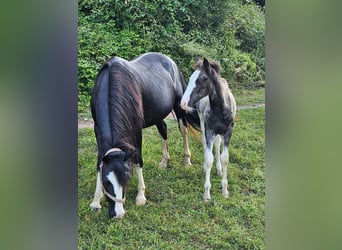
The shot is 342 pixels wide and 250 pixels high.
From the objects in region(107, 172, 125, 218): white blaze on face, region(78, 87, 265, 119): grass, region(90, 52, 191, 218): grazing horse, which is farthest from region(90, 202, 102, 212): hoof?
region(78, 87, 265, 119): grass

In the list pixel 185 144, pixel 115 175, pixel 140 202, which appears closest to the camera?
pixel 115 175

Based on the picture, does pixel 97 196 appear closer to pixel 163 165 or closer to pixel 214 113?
pixel 163 165

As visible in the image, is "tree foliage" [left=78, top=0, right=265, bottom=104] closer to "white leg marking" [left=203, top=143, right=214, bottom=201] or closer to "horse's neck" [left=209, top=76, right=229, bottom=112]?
"horse's neck" [left=209, top=76, right=229, bottom=112]

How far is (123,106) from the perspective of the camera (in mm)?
2568

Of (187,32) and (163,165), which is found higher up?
(187,32)

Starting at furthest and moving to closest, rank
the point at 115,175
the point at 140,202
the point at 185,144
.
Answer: the point at 185,144 < the point at 140,202 < the point at 115,175

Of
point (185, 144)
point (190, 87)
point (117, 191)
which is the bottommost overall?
point (117, 191)

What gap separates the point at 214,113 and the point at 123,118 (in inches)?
23.4

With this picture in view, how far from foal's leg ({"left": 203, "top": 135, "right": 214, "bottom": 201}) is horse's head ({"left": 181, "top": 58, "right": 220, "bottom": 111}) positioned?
27cm

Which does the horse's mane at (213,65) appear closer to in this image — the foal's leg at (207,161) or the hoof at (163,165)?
the foal's leg at (207,161)

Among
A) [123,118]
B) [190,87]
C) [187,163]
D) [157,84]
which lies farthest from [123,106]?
[187,163]

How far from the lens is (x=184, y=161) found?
2.76 meters

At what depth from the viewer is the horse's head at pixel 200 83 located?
265 centimetres
